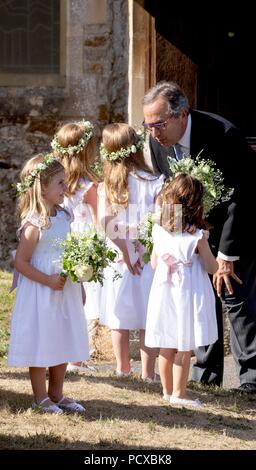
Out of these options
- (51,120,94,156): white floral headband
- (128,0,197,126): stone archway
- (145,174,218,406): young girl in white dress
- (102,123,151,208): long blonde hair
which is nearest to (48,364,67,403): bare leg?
(145,174,218,406): young girl in white dress

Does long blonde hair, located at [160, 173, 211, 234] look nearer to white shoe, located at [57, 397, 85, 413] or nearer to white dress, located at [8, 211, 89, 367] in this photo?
white dress, located at [8, 211, 89, 367]

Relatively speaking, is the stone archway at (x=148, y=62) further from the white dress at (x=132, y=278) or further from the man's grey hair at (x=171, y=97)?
the man's grey hair at (x=171, y=97)

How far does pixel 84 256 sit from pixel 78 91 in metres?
4.59

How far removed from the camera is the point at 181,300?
7285mm

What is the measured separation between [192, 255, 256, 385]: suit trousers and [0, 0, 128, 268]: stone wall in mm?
3229

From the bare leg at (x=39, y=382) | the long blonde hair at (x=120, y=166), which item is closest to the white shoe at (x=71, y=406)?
the bare leg at (x=39, y=382)

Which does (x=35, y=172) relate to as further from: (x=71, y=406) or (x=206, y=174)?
(x=71, y=406)

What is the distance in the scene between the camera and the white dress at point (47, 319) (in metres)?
6.86

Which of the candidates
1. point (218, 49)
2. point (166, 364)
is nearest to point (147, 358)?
point (166, 364)

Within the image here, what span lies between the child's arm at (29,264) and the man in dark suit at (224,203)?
1023 mm

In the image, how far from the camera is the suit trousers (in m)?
8.10

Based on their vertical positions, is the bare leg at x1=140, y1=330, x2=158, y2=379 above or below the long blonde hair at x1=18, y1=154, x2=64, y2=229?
below

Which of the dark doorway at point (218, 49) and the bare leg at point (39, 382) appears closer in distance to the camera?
the bare leg at point (39, 382)

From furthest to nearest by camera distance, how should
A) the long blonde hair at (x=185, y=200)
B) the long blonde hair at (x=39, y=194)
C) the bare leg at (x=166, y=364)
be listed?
1. the bare leg at (x=166, y=364)
2. the long blonde hair at (x=185, y=200)
3. the long blonde hair at (x=39, y=194)
